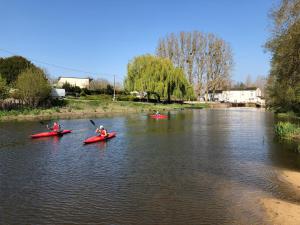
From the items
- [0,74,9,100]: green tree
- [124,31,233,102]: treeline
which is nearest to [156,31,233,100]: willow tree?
[124,31,233,102]: treeline

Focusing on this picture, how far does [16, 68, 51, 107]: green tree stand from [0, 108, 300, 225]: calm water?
25877 millimetres

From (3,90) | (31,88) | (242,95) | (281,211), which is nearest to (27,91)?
(31,88)

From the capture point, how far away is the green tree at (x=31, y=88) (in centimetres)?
4769

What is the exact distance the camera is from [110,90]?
8994 centimetres

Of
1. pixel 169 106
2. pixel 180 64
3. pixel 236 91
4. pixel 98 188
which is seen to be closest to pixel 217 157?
pixel 98 188

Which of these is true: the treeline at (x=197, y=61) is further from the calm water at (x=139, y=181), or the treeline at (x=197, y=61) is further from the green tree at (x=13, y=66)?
the calm water at (x=139, y=181)

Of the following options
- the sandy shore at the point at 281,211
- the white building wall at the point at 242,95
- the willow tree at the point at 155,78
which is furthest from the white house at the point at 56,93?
the white building wall at the point at 242,95

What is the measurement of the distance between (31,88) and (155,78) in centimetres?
2670

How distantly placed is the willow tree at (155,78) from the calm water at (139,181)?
45.0 meters

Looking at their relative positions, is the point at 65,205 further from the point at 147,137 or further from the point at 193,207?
the point at 147,137

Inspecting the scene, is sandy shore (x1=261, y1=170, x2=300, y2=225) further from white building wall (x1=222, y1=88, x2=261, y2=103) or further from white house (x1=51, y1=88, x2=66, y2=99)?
white building wall (x1=222, y1=88, x2=261, y2=103)

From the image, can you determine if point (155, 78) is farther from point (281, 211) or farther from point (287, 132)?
point (281, 211)

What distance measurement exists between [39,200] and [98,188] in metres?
2.15

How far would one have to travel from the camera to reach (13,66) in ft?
217
